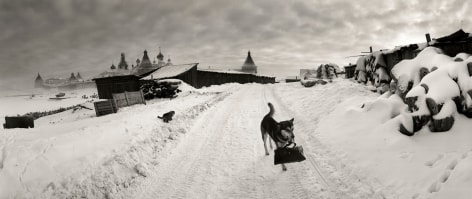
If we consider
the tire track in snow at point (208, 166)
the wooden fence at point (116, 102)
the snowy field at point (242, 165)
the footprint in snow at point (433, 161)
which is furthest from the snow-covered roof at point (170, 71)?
the footprint in snow at point (433, 161)

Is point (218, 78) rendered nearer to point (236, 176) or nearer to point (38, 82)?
point (236, 176)

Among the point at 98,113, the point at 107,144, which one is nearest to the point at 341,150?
the point at 107,144

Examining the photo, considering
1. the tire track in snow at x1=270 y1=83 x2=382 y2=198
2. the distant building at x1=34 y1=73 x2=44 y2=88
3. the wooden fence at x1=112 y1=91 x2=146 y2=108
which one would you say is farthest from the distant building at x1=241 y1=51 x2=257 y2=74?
the distant building at x1=34 y1=73 x2=44 y2=88

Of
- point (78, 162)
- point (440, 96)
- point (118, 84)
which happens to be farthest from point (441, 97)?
point (118, 84)

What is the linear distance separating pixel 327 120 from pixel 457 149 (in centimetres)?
482

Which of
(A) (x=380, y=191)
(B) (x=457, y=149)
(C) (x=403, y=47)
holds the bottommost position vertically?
(A) (x=380, y=191)

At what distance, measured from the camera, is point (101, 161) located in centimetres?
596

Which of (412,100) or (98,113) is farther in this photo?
(98,113)

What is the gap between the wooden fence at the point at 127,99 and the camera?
16.6m

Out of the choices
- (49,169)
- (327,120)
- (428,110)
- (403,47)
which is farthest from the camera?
(403,47)

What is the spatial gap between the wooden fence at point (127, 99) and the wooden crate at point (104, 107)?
0.64 meters

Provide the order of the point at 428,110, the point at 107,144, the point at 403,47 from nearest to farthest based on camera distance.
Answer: the point at 428,110 → the point at 107,144 → the point at 403,47

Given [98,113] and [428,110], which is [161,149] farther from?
[98,113]

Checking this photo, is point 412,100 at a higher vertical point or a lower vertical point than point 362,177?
higher
